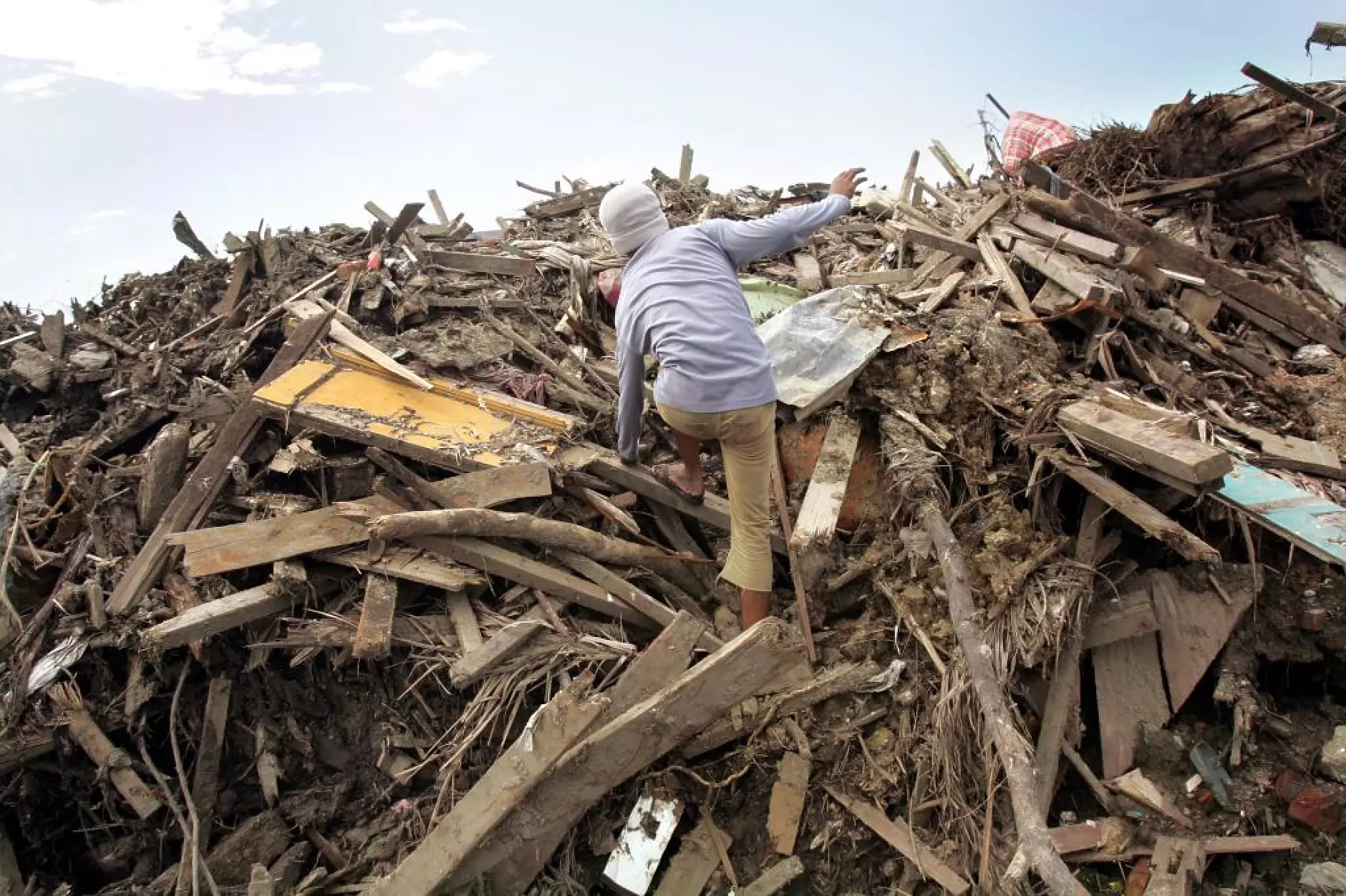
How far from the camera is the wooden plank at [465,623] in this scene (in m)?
3.72

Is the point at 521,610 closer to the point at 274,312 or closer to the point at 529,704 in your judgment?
the point at 529,704

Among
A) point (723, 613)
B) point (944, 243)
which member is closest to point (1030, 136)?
point (944, 243)

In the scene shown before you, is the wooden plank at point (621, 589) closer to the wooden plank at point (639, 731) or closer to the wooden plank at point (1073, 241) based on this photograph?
the wooden plank at point (639, 731)

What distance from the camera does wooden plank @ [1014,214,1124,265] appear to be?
4723 millimetres

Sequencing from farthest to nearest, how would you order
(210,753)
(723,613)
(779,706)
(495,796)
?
(723,613) → (210,753) → (779,706) → (495,796)

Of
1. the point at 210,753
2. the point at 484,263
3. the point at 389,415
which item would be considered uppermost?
the point at 484,263

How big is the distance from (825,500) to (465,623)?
196cm

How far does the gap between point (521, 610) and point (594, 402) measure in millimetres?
1473

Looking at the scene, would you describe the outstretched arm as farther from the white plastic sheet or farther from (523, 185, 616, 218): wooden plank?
(523, 185, 616, 218): wooden plank

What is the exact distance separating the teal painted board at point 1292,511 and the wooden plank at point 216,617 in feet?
14.8

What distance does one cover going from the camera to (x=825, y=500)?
155 inches

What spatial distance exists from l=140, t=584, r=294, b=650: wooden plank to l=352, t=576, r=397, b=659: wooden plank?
42 cm

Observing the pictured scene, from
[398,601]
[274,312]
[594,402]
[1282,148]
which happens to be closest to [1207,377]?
[1282,148]

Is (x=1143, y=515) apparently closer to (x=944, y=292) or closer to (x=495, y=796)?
(x=944, y=292)
